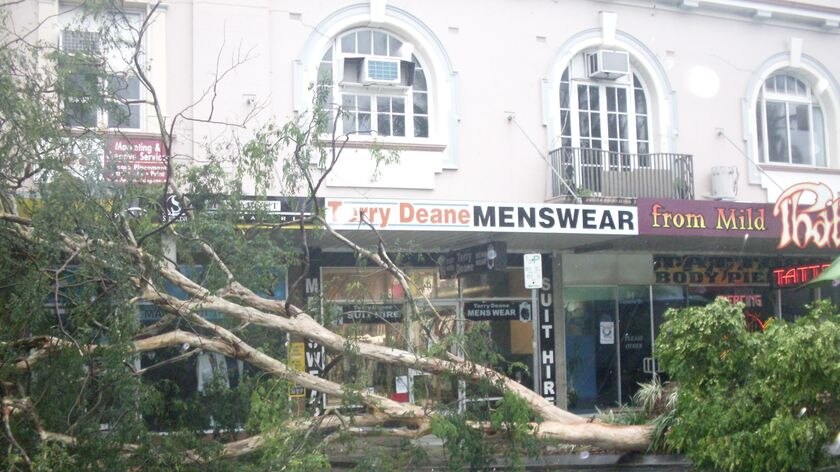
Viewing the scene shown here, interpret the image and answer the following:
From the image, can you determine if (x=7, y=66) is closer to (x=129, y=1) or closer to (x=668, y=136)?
(x=129, y=1)

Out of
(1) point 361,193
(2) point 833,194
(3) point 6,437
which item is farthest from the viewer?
(2) point 833,194

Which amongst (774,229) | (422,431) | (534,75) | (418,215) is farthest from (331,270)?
(774,229)

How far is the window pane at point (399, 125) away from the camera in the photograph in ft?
52.4

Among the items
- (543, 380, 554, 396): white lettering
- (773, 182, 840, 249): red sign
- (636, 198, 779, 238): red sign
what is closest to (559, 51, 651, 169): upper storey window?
(636, 198, 779, 238): red sign

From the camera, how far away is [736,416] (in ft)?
33.9

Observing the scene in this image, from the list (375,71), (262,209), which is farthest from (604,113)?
(262,209)

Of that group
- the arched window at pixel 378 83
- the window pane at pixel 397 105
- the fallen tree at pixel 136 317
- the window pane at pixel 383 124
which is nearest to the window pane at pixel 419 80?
the arched window at pixel 378 83

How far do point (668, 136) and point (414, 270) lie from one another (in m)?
5.13

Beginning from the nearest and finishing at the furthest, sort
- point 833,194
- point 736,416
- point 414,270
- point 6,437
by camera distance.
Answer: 1. point 6,437
2. point 736,416
3. point 414,270
4. point 833,194

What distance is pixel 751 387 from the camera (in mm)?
10352

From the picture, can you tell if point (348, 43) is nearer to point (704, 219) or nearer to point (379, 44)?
point (379, 44)

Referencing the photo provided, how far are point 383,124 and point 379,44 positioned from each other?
1352 mm

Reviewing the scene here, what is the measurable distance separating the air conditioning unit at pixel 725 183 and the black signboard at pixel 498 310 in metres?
3.86

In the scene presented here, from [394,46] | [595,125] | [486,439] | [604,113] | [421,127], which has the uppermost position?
[394,46]
